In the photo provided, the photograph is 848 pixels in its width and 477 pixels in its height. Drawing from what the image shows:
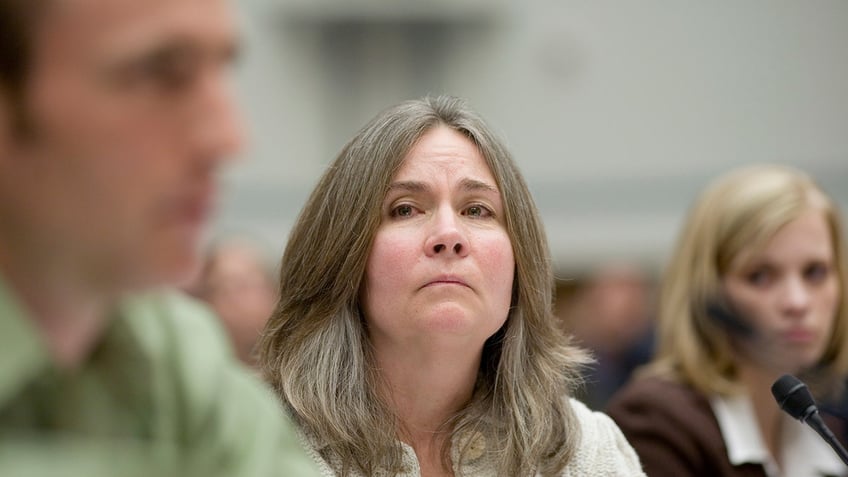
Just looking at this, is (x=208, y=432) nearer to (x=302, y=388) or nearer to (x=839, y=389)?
(x=302, y=388)

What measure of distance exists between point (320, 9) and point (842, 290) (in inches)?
234

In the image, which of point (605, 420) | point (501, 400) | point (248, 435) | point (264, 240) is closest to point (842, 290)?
point (605, 420)

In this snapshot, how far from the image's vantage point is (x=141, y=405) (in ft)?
2.80

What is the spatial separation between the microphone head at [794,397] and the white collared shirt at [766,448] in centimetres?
66

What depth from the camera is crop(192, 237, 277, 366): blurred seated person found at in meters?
3.24

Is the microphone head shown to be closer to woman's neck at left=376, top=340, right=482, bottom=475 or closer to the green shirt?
woman's neck at left=376, top=340, right=482, bottom=475

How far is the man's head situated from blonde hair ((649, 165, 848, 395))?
1.95m

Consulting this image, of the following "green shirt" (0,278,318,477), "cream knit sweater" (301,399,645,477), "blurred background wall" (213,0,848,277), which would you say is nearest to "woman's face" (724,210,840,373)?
"cream knit sweater" (301,399,645,477)

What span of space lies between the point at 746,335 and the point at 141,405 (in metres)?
1.93

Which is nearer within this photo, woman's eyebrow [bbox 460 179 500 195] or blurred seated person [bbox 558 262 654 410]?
woman's eyebrow [bbox 460 179 500 195]

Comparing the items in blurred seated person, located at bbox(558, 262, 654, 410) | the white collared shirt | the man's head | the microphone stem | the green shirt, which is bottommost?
blurred seated person, located at bbox(558, 262, 654, 410)

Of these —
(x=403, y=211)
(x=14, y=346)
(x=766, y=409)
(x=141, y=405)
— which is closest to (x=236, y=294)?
(x=766, y=409)

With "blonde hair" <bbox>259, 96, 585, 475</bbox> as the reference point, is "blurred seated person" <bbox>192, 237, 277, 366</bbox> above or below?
below

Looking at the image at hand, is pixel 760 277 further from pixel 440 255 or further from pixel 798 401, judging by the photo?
pixel 440 255
